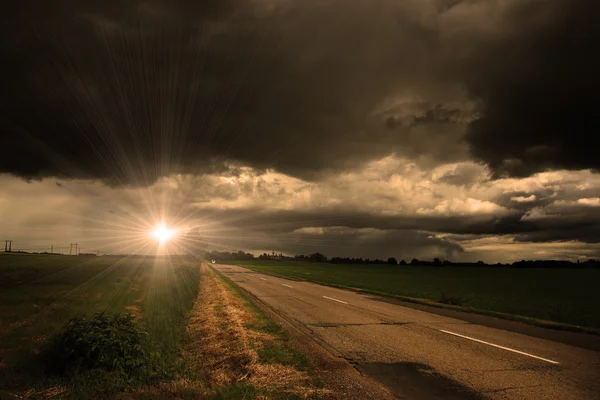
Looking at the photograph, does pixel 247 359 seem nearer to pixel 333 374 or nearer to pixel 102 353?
pixel 333 374

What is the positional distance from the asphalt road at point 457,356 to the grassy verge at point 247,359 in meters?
1.36

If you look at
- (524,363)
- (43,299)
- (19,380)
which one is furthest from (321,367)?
(43,299)

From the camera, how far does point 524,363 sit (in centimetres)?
859

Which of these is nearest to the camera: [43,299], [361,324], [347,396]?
[347,396]

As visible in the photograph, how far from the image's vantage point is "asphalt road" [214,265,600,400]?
693 centimetres

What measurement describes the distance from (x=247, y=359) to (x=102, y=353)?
2942mm

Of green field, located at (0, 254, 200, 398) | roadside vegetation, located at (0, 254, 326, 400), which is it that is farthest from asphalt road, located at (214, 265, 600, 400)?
green field, located at (0, 254, 200, 398)

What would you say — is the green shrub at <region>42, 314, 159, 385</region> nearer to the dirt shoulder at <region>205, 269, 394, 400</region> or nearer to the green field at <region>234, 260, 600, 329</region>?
the dirt shoulder at <region>205, 269, 394, 400</region>

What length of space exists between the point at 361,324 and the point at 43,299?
58.3 ft

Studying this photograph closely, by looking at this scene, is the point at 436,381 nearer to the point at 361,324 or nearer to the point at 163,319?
the point at 361,324

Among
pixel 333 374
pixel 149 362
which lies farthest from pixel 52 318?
pixel 333 374

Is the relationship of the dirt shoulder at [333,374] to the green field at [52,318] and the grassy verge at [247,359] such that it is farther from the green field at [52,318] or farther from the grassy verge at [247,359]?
the green field at [52,318]

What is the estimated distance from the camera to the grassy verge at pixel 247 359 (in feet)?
21.4

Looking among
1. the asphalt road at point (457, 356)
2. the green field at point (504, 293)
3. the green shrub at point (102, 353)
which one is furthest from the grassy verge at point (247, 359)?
the green field at point (504, 293)
